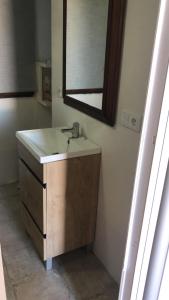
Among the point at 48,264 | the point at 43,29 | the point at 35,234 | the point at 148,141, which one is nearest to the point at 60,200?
the point at 35,234

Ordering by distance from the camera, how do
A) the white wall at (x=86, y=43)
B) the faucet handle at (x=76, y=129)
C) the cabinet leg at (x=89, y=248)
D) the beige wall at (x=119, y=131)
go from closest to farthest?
the beige wall at (x=119, y=131), the white wall at (x=86, y=43), the faucet handle at (x=76, y=129), the cabinet leg at (x=89, y=248)

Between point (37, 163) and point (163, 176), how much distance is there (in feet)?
3.15

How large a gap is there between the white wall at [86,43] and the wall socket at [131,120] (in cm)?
29

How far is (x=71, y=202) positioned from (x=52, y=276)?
55 centimetres

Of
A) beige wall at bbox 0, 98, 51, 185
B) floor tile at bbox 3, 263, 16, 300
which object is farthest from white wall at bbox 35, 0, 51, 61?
floor tile at bbox 3, 263, 16, 300

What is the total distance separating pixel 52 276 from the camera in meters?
1.87

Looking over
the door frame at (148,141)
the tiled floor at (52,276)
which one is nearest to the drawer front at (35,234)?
the tiled floor at (52,276)

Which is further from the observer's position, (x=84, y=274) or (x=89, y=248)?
(x=89, y=248)

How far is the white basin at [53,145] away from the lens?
1.65 m

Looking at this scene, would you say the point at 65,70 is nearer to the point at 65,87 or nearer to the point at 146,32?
the point at 65,87

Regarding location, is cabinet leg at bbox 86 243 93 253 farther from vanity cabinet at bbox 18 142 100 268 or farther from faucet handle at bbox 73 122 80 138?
faucet handle at bbox 73 122 80 138

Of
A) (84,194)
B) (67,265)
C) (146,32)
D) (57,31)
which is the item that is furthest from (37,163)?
(57,31)

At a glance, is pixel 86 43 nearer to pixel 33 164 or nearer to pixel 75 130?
pixel 75 130

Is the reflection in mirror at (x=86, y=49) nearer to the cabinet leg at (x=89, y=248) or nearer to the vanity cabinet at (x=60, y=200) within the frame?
the vanity cabinet at (x=60, y=200)
